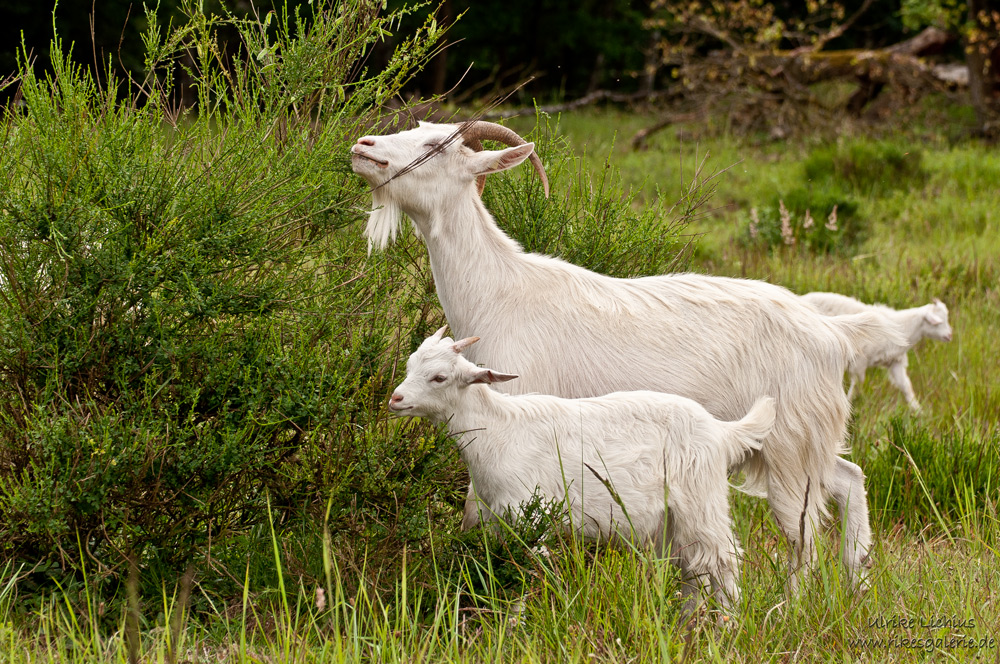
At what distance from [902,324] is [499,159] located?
3.64 m

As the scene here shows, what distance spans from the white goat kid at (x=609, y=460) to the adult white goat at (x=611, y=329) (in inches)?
14.1

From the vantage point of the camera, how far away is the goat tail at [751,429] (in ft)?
11.4

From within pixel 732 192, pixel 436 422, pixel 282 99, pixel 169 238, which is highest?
pixel 282 99

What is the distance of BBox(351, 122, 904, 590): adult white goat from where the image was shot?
12.3 ft

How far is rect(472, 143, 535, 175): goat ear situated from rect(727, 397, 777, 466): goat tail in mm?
1214

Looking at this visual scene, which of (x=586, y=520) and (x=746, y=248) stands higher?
(x=586, y=520)

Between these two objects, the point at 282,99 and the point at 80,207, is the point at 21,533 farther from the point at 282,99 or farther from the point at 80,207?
the point at 282,99

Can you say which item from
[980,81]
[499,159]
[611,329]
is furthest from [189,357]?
[980,81]

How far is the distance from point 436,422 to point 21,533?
4.40 ft

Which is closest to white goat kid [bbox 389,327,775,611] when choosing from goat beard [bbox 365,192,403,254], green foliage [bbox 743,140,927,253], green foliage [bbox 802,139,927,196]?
goat beard [bbox 365,192,403,254]

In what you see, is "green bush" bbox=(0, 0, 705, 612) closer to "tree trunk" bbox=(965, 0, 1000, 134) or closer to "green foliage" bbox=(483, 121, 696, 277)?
"green foliage" bbox=(483, 121, 696, 277)

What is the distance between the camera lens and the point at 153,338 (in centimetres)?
322

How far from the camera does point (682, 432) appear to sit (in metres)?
3.38

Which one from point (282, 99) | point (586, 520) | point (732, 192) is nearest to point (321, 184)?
point (282, 99)
